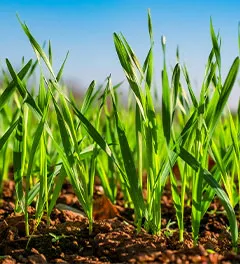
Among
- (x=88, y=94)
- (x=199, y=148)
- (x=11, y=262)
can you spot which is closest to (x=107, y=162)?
(x=88, y=94)

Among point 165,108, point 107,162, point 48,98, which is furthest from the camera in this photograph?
point 107,162

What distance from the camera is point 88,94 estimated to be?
174 centimetres

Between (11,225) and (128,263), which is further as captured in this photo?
(11,225)

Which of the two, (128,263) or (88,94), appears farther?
(88,94)

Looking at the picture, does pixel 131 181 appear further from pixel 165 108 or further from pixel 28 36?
pixel 28 36

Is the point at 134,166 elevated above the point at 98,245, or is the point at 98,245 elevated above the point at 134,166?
the point at 134,166

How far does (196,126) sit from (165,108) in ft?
0.40

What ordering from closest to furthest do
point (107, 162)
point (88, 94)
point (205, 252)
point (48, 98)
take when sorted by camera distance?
1. point (205, 252)
2. point (48, 98)
3. point (88, 94)
4. point (107, 162)

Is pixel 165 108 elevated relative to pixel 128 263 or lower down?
elevated

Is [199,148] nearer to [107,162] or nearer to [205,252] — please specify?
[205,252]

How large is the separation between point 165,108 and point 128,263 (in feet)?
1.51

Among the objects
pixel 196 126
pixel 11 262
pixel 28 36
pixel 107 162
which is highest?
pixel 28 36

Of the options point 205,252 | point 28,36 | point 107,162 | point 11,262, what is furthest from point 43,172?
point 107,162

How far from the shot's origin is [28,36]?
157 centimetres
